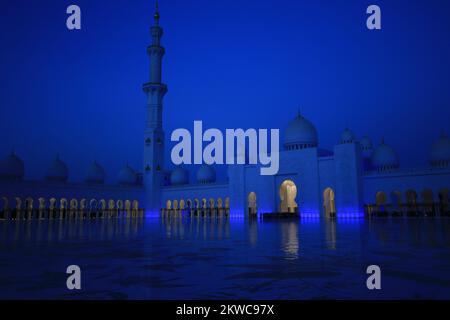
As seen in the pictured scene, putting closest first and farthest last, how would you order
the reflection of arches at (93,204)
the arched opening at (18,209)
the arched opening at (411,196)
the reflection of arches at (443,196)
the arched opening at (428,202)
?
the reflection of arches at (443,196)
the arched opening at (428,202)
the arched opening at (411,196)
the arched opening at (18,209)
the reflection of arches at (93,204)

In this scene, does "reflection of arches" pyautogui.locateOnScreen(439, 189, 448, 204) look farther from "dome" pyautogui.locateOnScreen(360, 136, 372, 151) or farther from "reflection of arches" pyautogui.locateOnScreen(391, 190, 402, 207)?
"dome" pyautogui.locateOnScreen(360, 136, 372, 151)

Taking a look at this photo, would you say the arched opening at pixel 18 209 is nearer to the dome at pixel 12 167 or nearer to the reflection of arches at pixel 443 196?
the dome at pixel 12 167

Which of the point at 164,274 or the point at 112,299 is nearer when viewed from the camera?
the point at 112,299

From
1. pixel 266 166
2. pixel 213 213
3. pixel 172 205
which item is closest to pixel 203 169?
pixel 172 205

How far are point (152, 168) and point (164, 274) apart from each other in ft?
116

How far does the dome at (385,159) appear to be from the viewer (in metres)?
29.2

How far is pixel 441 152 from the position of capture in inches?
1042

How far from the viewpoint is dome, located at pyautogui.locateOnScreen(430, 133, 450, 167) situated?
2628 centimetres

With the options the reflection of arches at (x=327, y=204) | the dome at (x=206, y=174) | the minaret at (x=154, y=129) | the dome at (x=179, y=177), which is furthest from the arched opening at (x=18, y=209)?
the reflection of arches at (x=327, y=204)

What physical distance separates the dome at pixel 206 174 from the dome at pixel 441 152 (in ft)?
68.4
